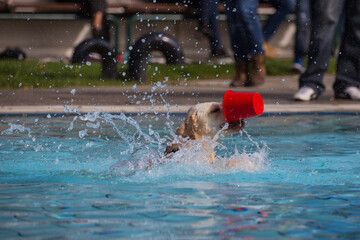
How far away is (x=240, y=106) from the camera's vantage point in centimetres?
418

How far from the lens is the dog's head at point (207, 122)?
4.30m

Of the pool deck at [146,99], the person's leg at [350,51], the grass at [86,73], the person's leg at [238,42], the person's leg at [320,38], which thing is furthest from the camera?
the grass at [86,73]

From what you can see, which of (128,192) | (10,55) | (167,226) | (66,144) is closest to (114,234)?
(167,226)

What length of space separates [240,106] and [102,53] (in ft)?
25.4

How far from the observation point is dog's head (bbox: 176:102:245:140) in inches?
169

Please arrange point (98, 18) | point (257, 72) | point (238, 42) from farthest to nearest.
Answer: point (98, 18) < point (257, 72) < point (238, 42)

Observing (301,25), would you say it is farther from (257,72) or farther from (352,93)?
(352,93)

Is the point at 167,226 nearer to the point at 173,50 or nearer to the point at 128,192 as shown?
the point at 128,192

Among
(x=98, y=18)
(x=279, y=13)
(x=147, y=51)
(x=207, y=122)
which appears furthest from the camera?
(x=98, y=18)

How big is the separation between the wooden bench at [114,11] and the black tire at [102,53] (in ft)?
6.82

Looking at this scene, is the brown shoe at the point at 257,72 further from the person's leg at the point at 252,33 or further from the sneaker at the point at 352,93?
the sneaker at the point at 352,93

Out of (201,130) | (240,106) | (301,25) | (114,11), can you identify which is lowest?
(201,130)

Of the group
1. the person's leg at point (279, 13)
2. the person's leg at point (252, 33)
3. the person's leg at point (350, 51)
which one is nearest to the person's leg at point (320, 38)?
the person's leg at point (350, 51)

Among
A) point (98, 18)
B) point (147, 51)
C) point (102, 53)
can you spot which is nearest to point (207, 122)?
point (147, 51)
